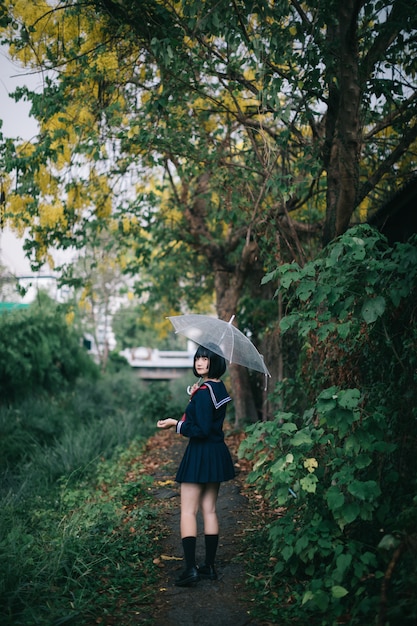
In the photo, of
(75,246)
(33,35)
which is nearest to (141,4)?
(33,35)

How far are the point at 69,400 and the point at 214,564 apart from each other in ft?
33.7

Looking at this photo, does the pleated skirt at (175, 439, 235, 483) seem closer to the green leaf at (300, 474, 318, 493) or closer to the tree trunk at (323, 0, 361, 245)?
the green leaf at (300, 474, 318, 493)

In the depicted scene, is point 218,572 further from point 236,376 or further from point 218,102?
point 236,376

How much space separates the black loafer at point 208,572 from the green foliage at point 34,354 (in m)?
8.50

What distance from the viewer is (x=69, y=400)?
1404cm

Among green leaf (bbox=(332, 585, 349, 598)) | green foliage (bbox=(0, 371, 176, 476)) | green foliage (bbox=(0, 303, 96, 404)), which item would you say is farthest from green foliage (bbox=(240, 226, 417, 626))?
green foliage (bbox=(0, 303, 96, 404))

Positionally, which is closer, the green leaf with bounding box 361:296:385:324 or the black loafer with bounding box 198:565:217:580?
the green leaf with bounding box 361:296:385:324

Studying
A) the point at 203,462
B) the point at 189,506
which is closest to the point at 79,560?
the point at 189,506

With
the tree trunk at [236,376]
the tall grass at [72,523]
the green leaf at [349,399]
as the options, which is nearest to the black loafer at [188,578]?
the tall grass at [72,523]

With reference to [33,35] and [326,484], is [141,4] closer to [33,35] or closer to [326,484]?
[33,35]

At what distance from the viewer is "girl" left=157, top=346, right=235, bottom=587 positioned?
13.5 ft

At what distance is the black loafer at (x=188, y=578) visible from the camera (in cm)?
410

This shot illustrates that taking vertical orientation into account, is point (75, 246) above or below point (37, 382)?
above

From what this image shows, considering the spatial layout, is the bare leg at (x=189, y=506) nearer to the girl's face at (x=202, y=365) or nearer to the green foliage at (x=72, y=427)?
the girl's face at (x=202, y=365)
